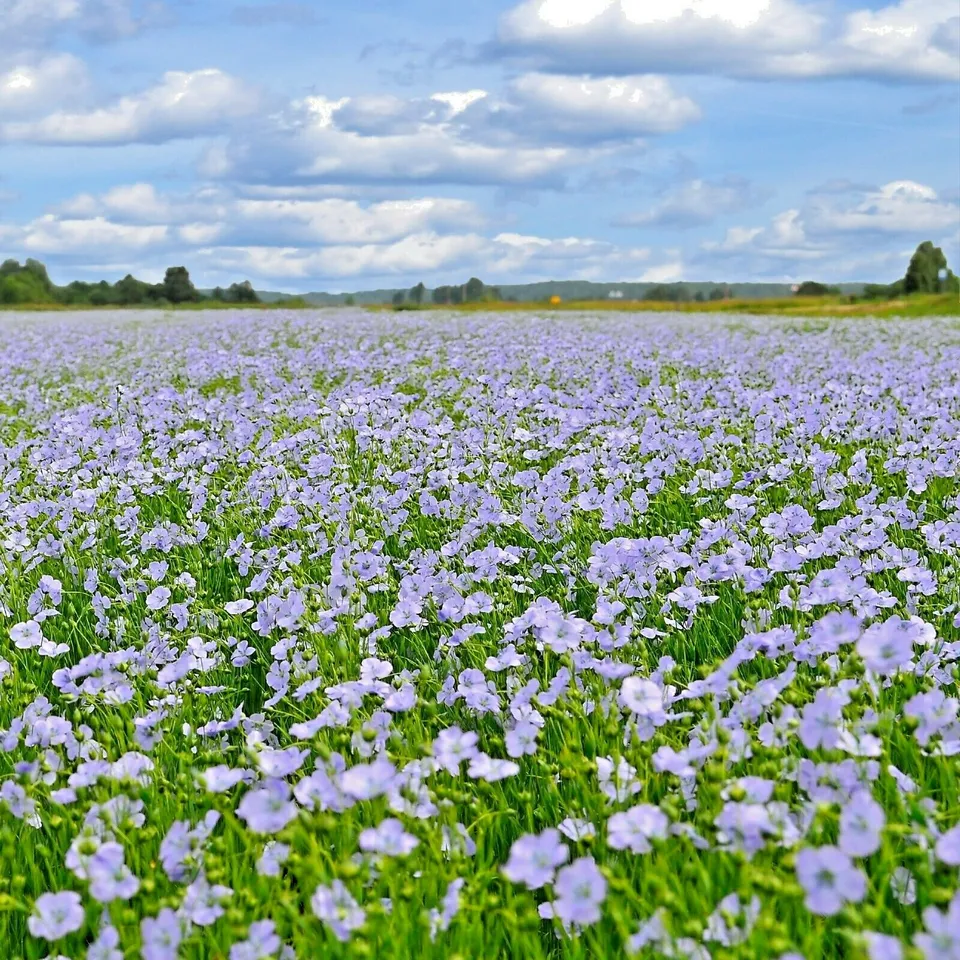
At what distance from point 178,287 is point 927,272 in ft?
176

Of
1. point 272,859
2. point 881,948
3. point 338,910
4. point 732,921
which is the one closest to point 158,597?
point 272,859

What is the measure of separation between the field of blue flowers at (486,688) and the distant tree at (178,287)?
221ft

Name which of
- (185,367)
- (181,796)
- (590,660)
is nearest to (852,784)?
(590,660)

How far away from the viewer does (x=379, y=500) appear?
5.77m

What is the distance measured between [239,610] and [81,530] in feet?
6.96

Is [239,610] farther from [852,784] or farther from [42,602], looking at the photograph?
[852,784]

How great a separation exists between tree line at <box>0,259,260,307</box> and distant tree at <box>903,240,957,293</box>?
44.5 m

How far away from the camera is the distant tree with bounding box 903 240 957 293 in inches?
2736

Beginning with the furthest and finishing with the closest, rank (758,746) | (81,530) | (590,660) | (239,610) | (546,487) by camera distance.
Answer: (81,530) → (546,487) → (239,610) → (590,660) → (758,746)

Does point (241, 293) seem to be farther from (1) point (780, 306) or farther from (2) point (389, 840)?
(2) point (389, 840)

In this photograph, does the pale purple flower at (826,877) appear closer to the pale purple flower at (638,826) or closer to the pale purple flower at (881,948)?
the pale purple flower at (881,948)

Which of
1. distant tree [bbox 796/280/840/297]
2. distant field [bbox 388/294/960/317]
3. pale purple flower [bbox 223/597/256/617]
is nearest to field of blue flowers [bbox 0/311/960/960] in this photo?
pale purple flower [bbox 223/597/256/617]

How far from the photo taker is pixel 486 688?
3.21m

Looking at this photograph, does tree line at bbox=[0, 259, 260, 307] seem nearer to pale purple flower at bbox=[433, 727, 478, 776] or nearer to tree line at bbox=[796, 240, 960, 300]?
tree line at bbox=[796, 240, 960, 300]
